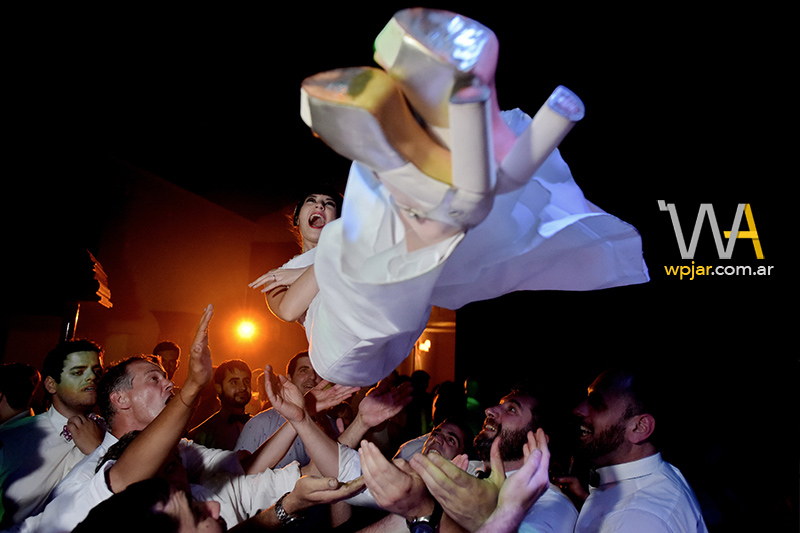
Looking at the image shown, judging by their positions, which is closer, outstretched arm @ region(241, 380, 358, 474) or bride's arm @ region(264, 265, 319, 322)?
bride's arm @ region(264, 265, 319, 322)

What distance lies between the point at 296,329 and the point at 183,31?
6692 mm

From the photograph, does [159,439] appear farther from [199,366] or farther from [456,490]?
[456,490]

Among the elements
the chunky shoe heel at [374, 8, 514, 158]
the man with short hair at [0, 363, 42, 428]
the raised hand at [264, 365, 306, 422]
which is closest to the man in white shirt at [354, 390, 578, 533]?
the raised hand at [264, 365, 306, 422]

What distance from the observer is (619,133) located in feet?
10.5

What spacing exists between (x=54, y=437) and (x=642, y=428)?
A: 120 inches

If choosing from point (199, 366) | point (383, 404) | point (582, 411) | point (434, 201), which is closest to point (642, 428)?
point (582, 411)

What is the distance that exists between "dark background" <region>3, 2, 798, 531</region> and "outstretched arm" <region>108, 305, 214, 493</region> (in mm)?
2267

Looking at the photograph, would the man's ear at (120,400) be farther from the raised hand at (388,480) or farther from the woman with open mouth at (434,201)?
the woman with open mouth at (434,201)

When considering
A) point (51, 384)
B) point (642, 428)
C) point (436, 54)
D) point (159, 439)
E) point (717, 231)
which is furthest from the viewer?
point (717, 231)

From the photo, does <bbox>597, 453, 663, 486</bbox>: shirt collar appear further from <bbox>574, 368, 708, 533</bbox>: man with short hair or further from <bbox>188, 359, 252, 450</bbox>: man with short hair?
<bbox>188, 359, 252, 450</bbox>: man with short hair

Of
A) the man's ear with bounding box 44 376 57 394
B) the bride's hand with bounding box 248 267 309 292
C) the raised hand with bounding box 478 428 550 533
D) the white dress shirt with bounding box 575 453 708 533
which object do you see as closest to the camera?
the raised hand with bounding box 478 428 550 533

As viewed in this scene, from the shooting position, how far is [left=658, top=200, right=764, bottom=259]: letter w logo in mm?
3033

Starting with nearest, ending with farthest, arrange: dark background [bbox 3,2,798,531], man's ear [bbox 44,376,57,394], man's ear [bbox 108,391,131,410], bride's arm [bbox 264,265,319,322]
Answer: bride's arm [bbox 264,265,319,322], man's ear [bbox 108,391,131,410], dark background [bbox 3,2,798,531], man's ear [bbox 44,376,57,394]

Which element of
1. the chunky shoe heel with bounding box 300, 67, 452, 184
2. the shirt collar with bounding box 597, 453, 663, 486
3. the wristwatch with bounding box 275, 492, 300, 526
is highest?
the chunky shoe heel with bounding box 300, 67, 452, 184
